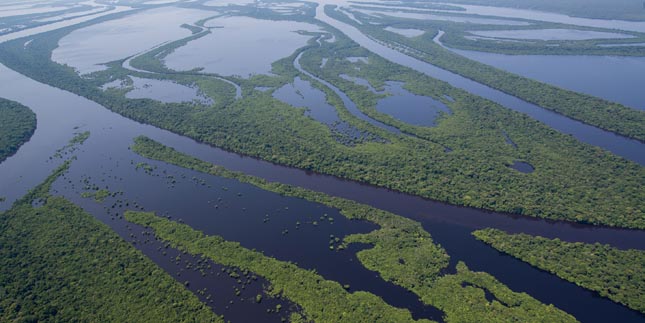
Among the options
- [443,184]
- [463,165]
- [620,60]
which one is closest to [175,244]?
[443,184]

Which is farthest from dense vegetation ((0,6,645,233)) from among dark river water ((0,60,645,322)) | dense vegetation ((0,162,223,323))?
dense vegetation ((0,162,223,323))

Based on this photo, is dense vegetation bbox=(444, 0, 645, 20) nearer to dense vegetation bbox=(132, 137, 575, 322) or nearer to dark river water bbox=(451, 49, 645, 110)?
dark river water bbox=(451, 49, 645, 110)

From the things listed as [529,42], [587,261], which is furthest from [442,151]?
[529,42]

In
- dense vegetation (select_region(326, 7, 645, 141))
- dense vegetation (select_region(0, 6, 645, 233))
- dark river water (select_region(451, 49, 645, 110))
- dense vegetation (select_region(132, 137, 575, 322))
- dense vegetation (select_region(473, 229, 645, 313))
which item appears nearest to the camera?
dense vegetation (select_region(132, 137, 575, 322))

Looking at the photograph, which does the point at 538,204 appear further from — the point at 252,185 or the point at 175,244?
the point at 175,244

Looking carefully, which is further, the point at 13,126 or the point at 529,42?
the point at 529,42

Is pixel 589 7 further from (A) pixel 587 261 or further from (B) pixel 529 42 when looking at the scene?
(A) pixel 587 261
